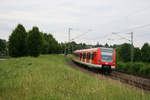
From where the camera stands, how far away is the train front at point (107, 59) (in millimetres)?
17953

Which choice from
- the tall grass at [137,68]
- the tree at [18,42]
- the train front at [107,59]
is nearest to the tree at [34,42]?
the tree at [18,42]

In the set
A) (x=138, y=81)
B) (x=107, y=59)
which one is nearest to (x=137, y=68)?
(x=107, y=59)

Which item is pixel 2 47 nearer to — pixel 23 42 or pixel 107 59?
pixel 23 42

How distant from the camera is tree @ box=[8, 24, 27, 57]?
107ft

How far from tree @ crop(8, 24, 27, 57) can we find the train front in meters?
19.8

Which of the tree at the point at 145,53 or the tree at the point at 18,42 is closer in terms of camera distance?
the tree at the point at 18,42

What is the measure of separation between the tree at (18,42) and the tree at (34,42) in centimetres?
127

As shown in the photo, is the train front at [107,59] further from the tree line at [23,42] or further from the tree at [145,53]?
the tree at [145,53]

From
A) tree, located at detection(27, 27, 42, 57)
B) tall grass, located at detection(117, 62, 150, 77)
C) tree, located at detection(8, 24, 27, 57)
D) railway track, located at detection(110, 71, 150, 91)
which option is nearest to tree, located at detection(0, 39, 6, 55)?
tree, located at detection(8, 24, 27, 57)

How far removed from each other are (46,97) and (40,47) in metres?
29.4

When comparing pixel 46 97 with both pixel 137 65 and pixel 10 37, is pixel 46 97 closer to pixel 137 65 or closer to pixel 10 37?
pixel 137 65

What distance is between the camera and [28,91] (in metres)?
6.32

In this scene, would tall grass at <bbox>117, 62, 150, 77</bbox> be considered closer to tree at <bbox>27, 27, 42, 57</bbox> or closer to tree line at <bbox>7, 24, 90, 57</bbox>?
tree at <bbox>27, 27, 42, 57</bbox>

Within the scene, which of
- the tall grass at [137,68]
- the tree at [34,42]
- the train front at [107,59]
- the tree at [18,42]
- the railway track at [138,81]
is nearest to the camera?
the railway track at [138,81]
